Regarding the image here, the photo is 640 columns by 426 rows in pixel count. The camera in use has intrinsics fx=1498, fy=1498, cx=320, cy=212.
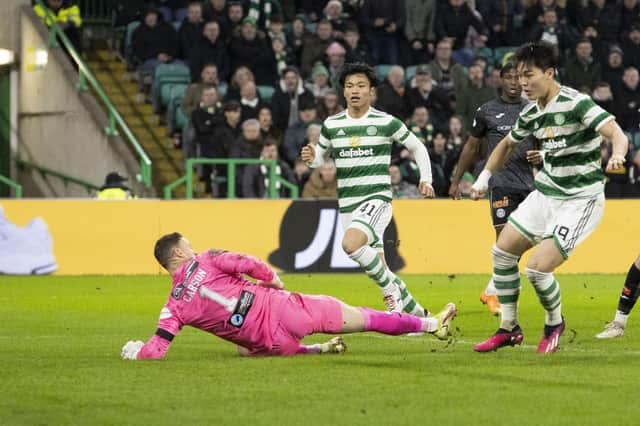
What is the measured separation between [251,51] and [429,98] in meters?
3.03

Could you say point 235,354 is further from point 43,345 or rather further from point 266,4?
point 266,4

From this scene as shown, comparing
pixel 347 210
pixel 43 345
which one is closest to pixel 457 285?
pixel 347 210

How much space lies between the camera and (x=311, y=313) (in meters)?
9.95

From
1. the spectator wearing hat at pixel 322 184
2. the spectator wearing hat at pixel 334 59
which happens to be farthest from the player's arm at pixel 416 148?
the spectator wearing hat at pixel 334 59

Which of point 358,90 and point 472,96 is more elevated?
point 358,90

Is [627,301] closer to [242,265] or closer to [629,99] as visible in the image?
[242,265]

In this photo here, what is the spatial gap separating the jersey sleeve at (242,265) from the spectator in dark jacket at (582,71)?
16833 millimetres

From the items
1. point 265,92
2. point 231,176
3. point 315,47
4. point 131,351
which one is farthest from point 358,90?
point 315,47

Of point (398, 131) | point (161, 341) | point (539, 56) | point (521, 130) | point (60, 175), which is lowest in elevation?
point (60, 175)

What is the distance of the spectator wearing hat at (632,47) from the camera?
89.1ft

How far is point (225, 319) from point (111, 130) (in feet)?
49.0

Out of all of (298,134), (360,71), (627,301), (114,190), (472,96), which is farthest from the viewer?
(472,96)

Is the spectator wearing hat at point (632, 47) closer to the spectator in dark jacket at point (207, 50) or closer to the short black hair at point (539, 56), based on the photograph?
the spectator in dark jacket at point (207, 50)

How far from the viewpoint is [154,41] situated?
82.4 ft
